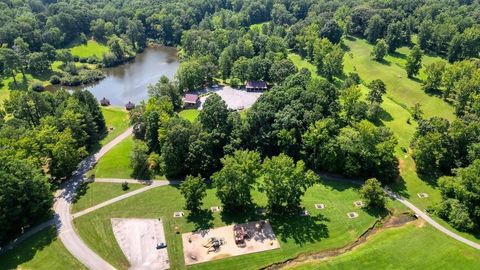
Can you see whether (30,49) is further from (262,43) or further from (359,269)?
(359,269)

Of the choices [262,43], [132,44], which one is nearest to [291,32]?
[262,43]

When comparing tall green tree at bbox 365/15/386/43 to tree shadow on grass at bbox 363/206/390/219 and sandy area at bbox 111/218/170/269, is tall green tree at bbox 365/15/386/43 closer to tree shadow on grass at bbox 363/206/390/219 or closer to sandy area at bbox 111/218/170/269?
tree shadow on grass at bbox 363/206/390/219

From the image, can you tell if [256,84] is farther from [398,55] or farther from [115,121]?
[398,55]

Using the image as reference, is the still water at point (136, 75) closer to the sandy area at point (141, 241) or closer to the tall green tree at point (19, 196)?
the tall green tree at point (19, 196)

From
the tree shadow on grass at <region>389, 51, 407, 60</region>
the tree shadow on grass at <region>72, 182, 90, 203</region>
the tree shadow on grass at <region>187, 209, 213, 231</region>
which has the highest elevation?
the tree shadow on grass at <region>389, 51, 407, 60</region>

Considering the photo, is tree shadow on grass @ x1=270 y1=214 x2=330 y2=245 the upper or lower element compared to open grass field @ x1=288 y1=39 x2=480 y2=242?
lower

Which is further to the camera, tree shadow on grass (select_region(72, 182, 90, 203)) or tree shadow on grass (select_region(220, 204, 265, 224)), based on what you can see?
tree shadow on grass (select_region(72, 182, 90, 203))

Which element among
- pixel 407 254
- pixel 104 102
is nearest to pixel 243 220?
pixel 407 254

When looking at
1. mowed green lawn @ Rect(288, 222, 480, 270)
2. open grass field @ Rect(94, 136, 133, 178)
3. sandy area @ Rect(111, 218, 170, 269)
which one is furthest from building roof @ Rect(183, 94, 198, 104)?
mowed green lawn @ Rect(288, 222, 480, 270)
